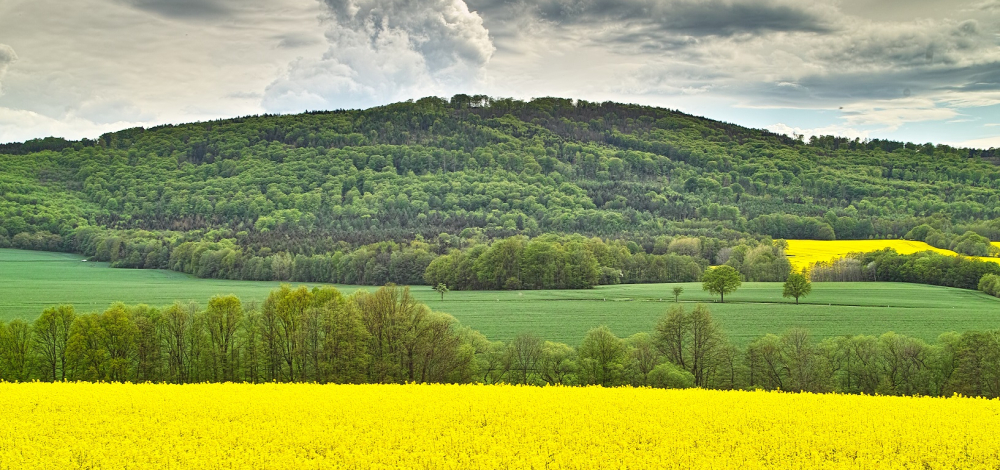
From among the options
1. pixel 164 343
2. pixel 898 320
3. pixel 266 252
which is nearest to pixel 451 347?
pixel 164 343

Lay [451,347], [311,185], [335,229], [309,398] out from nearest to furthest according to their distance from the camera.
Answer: [309,398], [451,347], [335,229], [311,185]

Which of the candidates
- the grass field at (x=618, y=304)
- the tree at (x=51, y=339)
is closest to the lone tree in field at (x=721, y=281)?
the grass field at (x=618, y=304)

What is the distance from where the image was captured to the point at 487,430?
17.6m

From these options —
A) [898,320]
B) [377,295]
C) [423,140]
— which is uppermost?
[423,140]

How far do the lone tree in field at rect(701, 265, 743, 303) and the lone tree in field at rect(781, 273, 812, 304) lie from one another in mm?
4467

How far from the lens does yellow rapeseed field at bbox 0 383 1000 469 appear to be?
15.6m

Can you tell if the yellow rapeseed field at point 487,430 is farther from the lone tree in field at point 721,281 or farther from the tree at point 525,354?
the lone tree in field at point 721,281

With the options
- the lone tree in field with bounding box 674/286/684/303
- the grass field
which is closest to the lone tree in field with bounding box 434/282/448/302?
the grass field

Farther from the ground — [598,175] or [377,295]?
[598,175]

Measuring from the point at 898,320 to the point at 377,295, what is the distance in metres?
40.4

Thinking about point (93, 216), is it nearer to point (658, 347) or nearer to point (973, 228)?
point (658, 347)

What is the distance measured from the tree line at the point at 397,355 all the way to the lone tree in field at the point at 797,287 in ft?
90.2

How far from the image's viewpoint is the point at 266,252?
93.9 metres

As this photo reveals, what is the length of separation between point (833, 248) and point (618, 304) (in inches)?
2210
